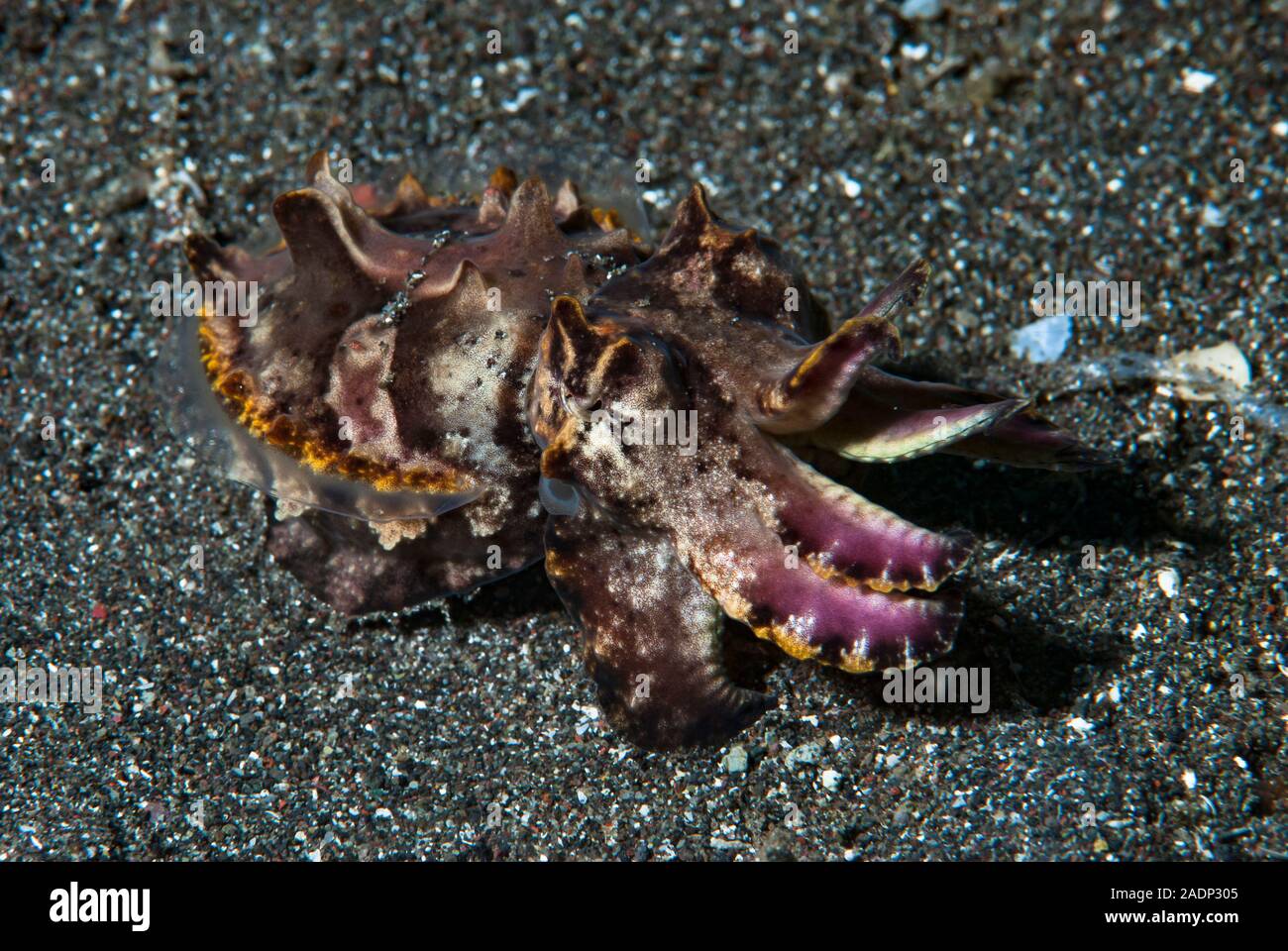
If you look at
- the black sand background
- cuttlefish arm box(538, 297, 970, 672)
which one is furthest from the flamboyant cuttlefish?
the black sand background

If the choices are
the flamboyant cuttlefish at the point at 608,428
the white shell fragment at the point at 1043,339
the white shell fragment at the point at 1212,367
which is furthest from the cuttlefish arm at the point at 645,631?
the white shell fragment at the point at 1212,367

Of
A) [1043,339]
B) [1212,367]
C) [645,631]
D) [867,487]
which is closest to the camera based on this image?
[645,631]

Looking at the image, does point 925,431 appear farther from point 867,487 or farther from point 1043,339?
point 1043,339

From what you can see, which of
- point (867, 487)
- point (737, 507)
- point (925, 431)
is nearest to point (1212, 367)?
point (867, 487)

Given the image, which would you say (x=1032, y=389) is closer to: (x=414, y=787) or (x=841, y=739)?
(x=841, y=739)

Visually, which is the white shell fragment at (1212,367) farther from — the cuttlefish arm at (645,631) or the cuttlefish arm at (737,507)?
the cuttlefish arm at (645,631)

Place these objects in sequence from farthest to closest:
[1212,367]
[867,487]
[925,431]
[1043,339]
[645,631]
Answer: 1. [1043,339]
2. [1212,367]
3. [867,487]
4. [645,631]
5. [925,431]
